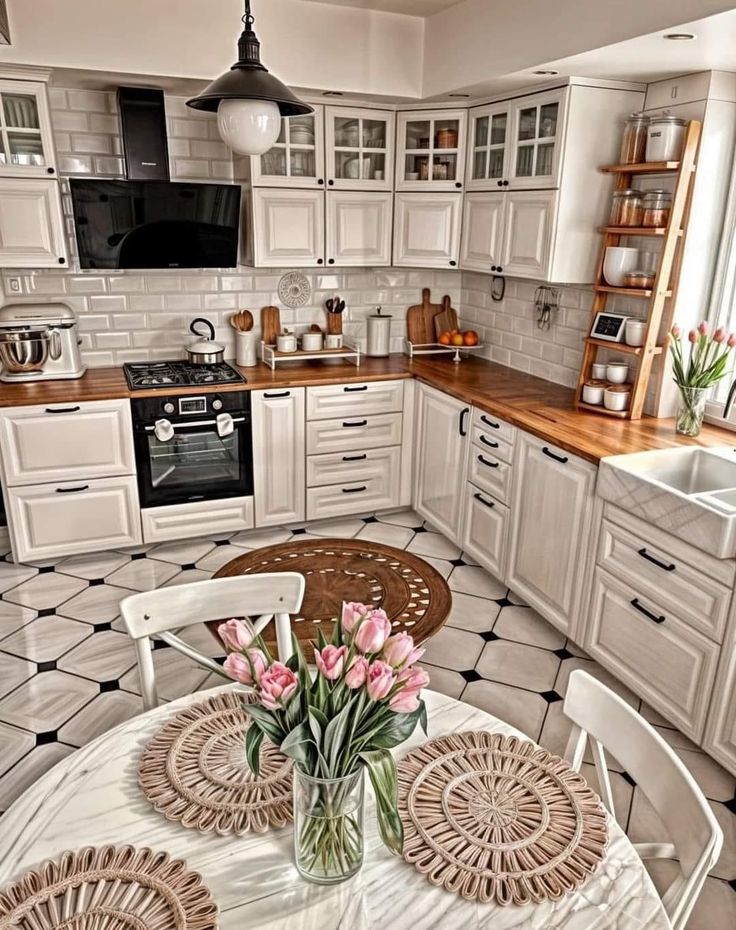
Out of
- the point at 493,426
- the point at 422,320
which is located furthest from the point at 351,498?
the point at 422,320

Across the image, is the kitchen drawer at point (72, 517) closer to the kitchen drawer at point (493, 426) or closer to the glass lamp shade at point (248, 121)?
the kitchen drawer at point (493, 426)

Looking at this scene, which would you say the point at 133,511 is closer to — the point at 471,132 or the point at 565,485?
the point at 565,485

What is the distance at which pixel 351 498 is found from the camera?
443 cm

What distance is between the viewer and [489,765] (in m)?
1.53

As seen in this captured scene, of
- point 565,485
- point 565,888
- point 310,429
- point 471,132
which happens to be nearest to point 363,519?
point 310,429

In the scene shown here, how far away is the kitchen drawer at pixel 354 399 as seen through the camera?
4.15 metres

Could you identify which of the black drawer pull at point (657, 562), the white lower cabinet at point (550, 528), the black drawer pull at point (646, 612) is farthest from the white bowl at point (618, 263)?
the black drawer pull at point (646, 612)

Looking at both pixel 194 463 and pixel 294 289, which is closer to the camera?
pixel 194 463

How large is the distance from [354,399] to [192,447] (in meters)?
0.94

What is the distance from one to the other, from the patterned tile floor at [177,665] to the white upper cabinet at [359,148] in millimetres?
2068

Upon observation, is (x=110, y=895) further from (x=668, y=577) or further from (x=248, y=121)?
(x=668, y=577)

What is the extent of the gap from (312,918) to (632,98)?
3.48 m

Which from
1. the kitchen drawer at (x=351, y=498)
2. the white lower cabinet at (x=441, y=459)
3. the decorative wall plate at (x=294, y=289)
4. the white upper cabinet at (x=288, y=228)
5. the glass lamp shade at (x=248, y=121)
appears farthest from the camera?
the decorative wall plate at (x=294, y=289)

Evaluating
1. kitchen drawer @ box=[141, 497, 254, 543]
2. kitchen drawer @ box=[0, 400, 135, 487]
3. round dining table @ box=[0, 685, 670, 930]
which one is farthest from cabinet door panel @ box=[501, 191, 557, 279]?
round dining table @ box=[0, 685, 670, 930]
